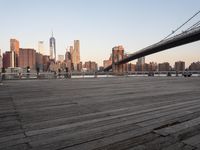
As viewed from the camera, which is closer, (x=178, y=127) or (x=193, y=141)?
(x=193, y=141)

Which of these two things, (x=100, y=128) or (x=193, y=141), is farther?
(x=100, y=128)

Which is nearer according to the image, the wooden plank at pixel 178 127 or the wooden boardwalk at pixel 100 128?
the wooden boardwalk at pixel 100 128

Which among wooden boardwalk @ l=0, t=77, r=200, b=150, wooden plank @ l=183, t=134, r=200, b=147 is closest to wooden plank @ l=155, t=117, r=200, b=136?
wooden boardwalk @ l=0, t=77, r=200, b=150

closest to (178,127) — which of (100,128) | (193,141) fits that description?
(193,141)

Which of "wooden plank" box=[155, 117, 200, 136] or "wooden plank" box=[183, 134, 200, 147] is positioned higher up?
"wooden plank" box=[155, 117, 200, 136]

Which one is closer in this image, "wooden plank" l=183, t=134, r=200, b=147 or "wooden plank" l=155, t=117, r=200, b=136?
"wooden plank" l=183, t=134, r=200, b=147

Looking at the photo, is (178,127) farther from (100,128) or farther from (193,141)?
(100,128)

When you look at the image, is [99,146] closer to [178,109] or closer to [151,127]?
[151,127]

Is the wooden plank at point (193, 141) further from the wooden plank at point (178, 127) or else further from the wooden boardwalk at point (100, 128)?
the wooden plank at point (178, 127)

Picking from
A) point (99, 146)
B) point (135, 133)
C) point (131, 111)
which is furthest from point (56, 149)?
point (131, 111)

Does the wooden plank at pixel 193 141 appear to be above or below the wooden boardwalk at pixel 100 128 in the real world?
below

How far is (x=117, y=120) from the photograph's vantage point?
393 cm

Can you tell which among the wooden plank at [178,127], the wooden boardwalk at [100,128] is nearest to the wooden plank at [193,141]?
the wooden boardwalk at [100,128]

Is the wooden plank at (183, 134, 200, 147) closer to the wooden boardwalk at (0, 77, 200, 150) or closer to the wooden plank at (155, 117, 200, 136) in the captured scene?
Result: the wooden boardwalk at (0, 77, 200, 150)
